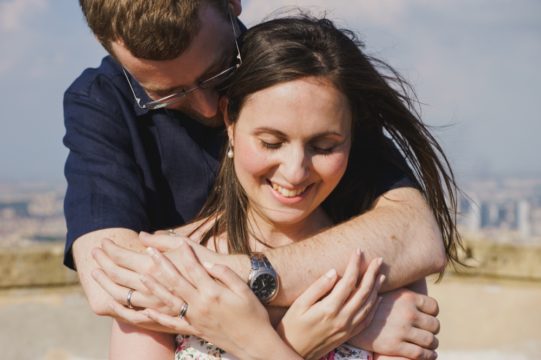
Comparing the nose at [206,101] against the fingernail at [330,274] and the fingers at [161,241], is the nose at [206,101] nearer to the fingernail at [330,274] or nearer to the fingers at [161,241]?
the fingers at [161,241]

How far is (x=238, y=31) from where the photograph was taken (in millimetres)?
2984

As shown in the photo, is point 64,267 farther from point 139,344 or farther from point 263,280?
point 263,280

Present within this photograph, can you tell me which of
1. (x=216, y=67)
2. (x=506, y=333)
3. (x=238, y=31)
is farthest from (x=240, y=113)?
(x=506, y=333)

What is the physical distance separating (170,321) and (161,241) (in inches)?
10.3

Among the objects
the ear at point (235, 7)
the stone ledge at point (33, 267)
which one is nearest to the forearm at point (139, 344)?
the ear at point (235, 7)

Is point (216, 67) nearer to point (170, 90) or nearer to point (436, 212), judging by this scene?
point (170, 90)

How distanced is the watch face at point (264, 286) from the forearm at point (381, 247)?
42mm

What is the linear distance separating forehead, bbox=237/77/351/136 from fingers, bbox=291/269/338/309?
440 millimetres

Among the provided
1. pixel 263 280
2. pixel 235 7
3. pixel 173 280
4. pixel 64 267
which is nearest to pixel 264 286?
pixel 263 280

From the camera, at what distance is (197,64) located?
2803mm

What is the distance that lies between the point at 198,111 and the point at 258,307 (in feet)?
2.63

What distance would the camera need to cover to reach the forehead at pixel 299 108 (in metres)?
2.58

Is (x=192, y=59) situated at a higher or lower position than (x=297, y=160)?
higher

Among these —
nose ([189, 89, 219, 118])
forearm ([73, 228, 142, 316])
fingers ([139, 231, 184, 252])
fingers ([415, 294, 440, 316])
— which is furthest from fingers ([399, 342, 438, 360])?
nose ([189, 89, 219, 118])
